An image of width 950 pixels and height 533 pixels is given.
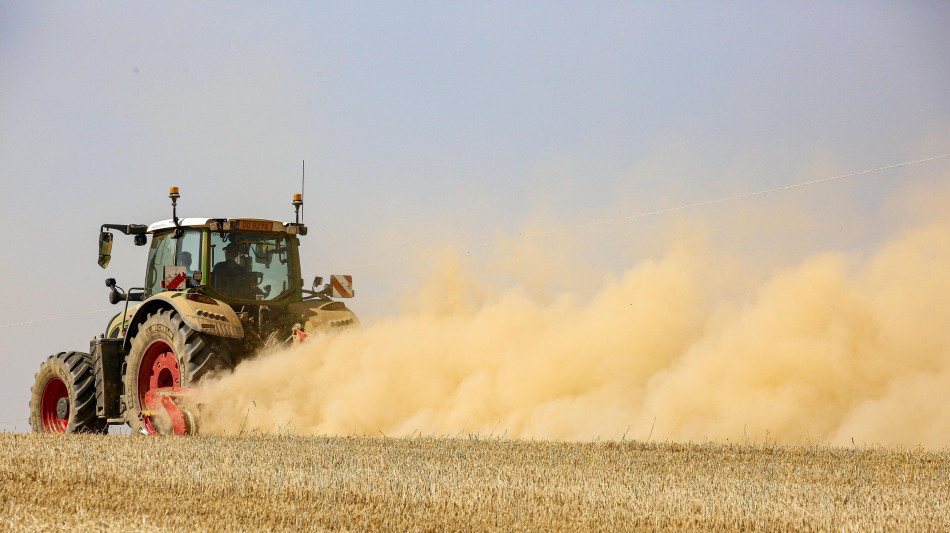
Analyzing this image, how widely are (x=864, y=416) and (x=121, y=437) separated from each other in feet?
24.1

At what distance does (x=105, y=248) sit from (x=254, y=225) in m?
1.74

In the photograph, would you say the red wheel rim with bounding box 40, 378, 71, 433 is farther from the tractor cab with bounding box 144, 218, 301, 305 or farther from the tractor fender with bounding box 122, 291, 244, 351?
the tractor fender with bounding box 122, 291, 244, 351

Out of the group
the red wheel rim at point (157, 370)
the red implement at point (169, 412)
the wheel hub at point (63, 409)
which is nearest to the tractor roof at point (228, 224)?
the red wheel rim at point (157, 370)

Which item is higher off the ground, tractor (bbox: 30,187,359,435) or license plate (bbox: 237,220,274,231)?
license plate (bbox: 237,220,274,231)

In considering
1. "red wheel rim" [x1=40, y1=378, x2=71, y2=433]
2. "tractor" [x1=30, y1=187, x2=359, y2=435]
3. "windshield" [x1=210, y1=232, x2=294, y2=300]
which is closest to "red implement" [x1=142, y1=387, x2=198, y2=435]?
"tractor" [x1=30, y1=187, x2=359, y2=435]

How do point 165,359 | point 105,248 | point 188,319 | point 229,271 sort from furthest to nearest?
1. point 105,248
2. point 229,271
3. point 165,359
4. point 188,319

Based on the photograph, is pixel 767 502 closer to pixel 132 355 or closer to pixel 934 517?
pixel 934 517

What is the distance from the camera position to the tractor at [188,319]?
11.1 meters

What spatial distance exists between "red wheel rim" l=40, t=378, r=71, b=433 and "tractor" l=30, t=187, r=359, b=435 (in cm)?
45

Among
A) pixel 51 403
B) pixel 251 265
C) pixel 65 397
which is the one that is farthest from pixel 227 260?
pixel 51 403

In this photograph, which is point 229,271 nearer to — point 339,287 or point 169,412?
point 339,287

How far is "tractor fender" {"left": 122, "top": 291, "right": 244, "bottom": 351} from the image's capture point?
11.0 m

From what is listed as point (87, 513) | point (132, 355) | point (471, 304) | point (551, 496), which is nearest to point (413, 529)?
point (551, 496)

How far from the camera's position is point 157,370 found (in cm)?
1183
